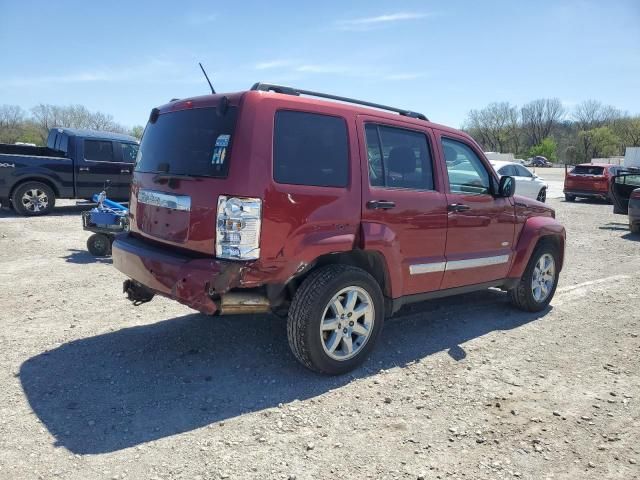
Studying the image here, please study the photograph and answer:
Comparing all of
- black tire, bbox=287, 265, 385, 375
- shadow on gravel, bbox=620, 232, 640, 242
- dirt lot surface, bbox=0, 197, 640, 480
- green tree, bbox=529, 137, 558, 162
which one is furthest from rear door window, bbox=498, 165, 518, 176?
green tree, bbox=529, 137, 558, 162

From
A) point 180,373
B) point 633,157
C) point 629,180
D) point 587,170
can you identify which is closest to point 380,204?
point 180,373

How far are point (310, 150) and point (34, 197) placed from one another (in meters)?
10.7

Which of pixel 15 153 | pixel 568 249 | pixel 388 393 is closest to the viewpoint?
pixel 388 393

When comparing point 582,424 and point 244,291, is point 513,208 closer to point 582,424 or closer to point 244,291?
point 582,424

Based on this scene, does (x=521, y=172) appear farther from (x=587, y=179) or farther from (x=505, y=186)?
(x=505, y=186)

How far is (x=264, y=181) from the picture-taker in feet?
10.8

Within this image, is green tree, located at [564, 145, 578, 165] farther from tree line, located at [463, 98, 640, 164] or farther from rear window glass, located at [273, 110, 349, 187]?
rear window glass, located at [273, 110, 349, 187]

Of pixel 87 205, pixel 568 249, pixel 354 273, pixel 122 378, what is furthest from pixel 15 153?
pixel 568 249

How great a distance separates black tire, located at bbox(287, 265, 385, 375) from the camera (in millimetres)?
3541

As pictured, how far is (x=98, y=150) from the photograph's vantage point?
500 inches

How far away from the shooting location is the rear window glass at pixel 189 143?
133 inches

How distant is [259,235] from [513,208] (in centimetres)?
315

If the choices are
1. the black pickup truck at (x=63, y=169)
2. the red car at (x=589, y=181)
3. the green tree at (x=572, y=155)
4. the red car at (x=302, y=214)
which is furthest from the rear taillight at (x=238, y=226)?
the green tree at (x=572, y=155)

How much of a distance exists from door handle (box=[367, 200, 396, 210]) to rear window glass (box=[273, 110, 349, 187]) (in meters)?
0.27
